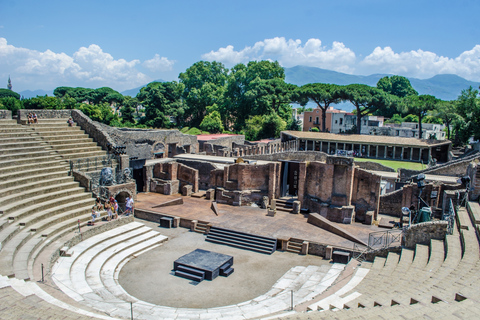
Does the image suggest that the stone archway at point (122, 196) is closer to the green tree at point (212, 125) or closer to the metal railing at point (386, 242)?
the metal railing at point (386, 242)

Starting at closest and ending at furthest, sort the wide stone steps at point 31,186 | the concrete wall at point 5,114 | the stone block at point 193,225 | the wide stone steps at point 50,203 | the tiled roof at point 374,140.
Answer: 1. the wide stone steps at point 50,203
2. the wide stone steps at point 31,186
3. the stone block at point 193,225
4. the concrete wall at point 5,114
5. the tiled roof at point 374,140

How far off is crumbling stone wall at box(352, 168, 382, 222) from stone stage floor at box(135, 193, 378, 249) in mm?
1464

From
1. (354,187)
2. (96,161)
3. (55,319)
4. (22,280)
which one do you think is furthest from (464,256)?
(96,161)

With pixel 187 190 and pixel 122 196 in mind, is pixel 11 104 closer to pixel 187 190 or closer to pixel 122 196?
pixel 187 190

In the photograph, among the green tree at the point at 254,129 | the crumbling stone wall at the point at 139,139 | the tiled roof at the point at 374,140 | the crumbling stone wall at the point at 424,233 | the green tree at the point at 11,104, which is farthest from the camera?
the green tree at the point at 254,129

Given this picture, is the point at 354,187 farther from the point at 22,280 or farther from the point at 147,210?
the point at 22,280

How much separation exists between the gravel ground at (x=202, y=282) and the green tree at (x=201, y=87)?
50123 millimetres

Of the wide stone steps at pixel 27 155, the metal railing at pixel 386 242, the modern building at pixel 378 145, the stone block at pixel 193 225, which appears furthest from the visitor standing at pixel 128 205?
the modern building at pixel 378 145

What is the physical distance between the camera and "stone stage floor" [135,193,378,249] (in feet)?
68.5

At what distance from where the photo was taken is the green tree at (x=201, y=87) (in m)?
72.4

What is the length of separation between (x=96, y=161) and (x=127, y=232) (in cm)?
698

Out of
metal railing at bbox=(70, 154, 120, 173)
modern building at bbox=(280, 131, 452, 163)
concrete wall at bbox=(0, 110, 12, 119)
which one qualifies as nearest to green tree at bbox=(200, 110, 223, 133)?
modern building at bbox=(280, 131, 452, 163)

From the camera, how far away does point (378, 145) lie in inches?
2073

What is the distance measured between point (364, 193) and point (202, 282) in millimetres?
13329
